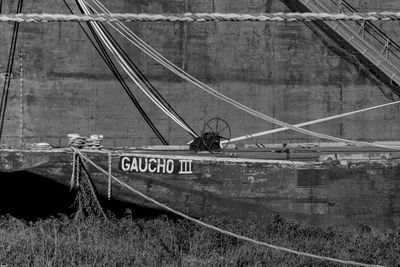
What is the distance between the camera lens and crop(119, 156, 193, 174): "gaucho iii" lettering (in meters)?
9.98

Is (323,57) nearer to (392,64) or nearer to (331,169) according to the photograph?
(392,64)

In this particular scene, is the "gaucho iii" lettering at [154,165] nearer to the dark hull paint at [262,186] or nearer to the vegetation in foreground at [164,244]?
the dark hull paint at [262,186]

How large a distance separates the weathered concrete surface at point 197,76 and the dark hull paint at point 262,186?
3100 millimetres

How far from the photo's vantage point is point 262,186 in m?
10.5

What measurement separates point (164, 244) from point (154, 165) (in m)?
2.35

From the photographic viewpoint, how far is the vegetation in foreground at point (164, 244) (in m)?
7.08

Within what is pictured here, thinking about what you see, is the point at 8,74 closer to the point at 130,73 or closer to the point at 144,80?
the point at 130,73

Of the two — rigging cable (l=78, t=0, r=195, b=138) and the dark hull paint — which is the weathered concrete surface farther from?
the dark hull paint

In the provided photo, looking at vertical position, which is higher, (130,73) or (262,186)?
(130,73)

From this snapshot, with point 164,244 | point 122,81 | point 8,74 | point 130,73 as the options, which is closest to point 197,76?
point 130,73

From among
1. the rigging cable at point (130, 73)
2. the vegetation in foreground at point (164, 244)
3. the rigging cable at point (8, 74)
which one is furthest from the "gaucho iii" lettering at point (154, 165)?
the rigging cable at point (8, 74)

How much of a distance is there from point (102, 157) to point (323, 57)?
664 cm

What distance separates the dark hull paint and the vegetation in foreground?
0.59 m

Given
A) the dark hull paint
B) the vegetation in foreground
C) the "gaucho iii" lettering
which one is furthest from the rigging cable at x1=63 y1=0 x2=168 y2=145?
the vegetation in foreground
